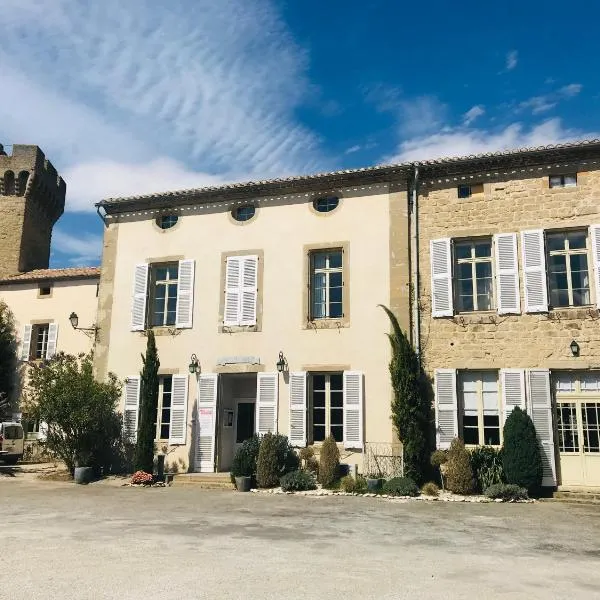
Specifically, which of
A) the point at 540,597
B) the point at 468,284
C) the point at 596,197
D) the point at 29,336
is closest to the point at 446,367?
the point at 468,284

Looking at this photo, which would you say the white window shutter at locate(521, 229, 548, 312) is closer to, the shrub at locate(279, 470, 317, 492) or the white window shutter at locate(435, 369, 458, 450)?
the white window shutter at locate(435, 369, 458, 450)

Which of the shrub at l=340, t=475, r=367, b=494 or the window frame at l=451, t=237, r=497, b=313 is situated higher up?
the window frame at l=451, t=237, r=497, b=313

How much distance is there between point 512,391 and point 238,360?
5.97 metres

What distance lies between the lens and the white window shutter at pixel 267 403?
1368cm

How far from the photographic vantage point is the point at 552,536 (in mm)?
7793

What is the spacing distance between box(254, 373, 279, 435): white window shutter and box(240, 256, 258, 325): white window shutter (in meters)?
1.40

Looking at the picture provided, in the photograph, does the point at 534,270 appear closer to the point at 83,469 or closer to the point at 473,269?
the point at 473,269

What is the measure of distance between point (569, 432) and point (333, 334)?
5081 mm

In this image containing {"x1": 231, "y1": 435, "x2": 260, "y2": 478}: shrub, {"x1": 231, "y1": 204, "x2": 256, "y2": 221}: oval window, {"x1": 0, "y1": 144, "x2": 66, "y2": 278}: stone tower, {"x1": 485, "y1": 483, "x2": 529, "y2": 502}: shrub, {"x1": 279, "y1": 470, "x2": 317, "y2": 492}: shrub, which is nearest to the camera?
{"x1": 485, "y1": 483, "x2": 529, "y2": 502}: shrub

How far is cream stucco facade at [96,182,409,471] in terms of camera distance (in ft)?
43.9

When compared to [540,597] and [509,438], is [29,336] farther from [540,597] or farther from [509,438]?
[540,597]

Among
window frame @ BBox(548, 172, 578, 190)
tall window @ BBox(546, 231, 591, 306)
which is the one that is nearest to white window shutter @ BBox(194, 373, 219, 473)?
tall window @ BBox(546, 231, 591, 306)

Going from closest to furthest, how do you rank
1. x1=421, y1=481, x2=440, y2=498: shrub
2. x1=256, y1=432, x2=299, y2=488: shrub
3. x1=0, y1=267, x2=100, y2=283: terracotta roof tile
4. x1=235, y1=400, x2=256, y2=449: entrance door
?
x1=421, y1=481, x2=440, y2=498: shrub < x1=256, y1=432, x2=299, y2=488: shrub < x1=235, y1=400, x2=256, y2=449: entrance door < x1=0, y1=267, x2=100, y2=283: terracotta roof tile

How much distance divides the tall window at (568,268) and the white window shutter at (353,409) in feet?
13.9
